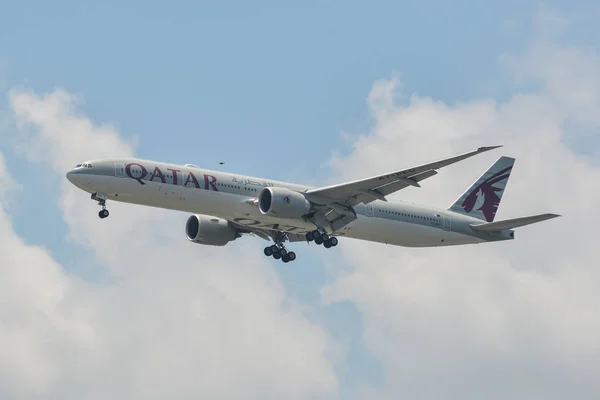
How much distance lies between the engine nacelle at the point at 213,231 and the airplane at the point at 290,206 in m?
0.06

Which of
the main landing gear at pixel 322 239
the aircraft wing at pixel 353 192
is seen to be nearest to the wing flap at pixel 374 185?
the aircraft wing at pixel 353 192

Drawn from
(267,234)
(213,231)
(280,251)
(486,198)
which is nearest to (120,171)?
(213,231)

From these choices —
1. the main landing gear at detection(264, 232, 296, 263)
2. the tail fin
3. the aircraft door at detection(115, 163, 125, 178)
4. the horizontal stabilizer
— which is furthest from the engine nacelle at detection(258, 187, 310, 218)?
the tail fin

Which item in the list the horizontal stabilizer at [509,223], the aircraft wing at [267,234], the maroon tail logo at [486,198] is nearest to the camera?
the horizontal stabilizer at [509,223]

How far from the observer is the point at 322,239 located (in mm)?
74750

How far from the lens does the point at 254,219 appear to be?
72875 millimetres

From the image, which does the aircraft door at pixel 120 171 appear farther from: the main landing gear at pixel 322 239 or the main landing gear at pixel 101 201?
the main landing gear at pixel 322 239

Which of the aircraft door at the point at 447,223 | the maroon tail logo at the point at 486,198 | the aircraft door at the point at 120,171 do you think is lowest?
the aircraft door at the point at 447,223

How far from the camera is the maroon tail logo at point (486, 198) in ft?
272

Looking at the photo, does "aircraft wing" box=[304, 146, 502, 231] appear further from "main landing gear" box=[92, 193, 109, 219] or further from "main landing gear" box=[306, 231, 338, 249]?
"main landing gear" box=[92, 193, 109, 219]

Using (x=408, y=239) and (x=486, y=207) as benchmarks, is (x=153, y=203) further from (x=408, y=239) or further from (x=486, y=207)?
(x=486, y=207)

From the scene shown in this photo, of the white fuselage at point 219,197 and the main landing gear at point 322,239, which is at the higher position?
the white fuselage at point 219,197

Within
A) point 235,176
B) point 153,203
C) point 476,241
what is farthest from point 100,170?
point 476,241

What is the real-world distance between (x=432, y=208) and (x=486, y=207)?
588cm
